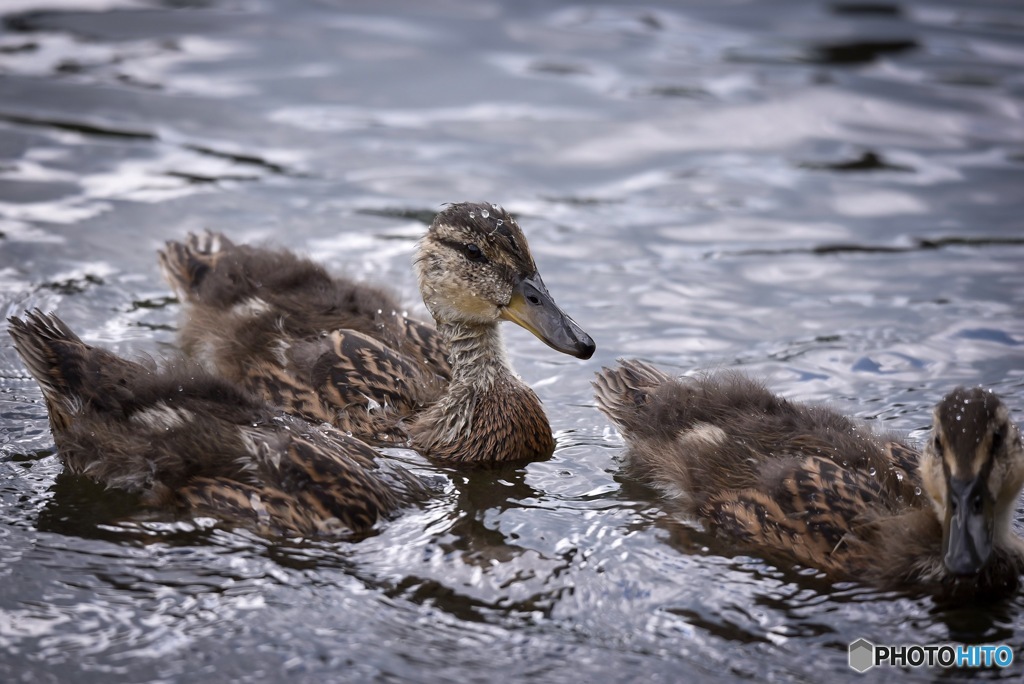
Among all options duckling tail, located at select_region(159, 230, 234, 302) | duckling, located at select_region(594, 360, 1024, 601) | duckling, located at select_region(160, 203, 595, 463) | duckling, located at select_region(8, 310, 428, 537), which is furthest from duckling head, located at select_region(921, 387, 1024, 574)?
duckling tail, located at select_region(159, 230, 234, 302)

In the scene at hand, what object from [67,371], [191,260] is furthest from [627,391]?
[191,260]

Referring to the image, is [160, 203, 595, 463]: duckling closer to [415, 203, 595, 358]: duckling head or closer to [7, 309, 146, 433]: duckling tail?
[415, 203, 595, 358]: duckling head

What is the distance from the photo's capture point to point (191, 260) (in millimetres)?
7469

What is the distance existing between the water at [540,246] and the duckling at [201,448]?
130 mm

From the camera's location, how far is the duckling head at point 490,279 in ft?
20.5

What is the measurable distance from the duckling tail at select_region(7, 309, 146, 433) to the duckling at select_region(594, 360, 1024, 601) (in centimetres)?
249

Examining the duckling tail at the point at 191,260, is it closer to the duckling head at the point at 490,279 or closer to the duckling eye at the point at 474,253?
the duckling head at the point at 490,279

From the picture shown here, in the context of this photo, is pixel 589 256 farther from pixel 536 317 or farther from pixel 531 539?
pixel 531 539

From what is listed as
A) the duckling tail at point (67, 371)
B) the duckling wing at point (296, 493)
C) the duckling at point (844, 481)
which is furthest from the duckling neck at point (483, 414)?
the duckling tail at point (67, 371)

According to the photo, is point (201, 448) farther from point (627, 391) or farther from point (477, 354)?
point (627, 391)

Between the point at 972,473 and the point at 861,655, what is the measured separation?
2.70ft

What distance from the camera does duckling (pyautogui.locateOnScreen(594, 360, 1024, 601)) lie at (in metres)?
4.90

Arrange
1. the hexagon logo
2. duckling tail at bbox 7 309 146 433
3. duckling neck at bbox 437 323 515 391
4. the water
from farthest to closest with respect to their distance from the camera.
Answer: duckling neck at bbox 437 323 515 391, duckling tail at bbox 7 309 146 433, the water, the hexagon logo

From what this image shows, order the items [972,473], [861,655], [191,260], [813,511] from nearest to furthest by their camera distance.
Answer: [861,655], [972,473], [813,511], [191,260]
